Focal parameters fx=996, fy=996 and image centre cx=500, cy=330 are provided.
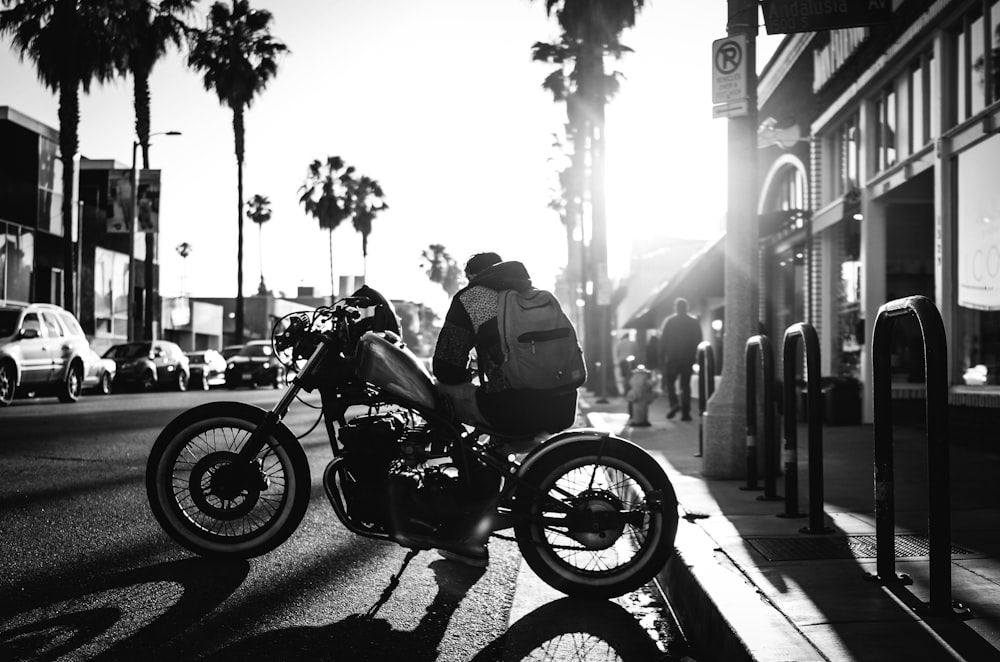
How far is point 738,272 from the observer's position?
8.09 m

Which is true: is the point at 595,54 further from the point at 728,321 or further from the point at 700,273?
the point at 728,321

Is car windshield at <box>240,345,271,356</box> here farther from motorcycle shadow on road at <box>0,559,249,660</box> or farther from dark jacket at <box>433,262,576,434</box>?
dark jacket at <box>433,262,576,434</box>

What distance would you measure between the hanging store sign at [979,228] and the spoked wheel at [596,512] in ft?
22.1

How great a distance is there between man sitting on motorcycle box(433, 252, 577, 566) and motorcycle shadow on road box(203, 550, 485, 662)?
0.75 metres

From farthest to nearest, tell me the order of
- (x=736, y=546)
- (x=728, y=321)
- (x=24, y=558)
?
(x=728, y=321)
(x=736, y=546)
(x=24, y=558)

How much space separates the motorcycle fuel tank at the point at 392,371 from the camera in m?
4.56

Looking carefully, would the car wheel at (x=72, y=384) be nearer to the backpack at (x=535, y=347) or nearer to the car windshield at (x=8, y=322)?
the car windshield at (x=8, y=322)

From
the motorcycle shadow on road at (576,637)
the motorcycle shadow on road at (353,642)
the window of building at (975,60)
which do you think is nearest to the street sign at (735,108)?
the window of building at (975,60)

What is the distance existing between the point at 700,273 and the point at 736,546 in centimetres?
1785

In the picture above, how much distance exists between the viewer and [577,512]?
4.42m

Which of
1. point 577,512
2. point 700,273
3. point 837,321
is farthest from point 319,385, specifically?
point 700,273

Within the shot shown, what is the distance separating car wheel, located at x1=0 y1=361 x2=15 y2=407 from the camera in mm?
17078

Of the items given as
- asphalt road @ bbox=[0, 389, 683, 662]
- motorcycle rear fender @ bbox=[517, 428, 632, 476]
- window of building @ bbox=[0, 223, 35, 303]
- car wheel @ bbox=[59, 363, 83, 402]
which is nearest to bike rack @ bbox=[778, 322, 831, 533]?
asphalt road @ bbox=[0, 389, 683, 662]

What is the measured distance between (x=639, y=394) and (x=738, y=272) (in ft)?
19.4
